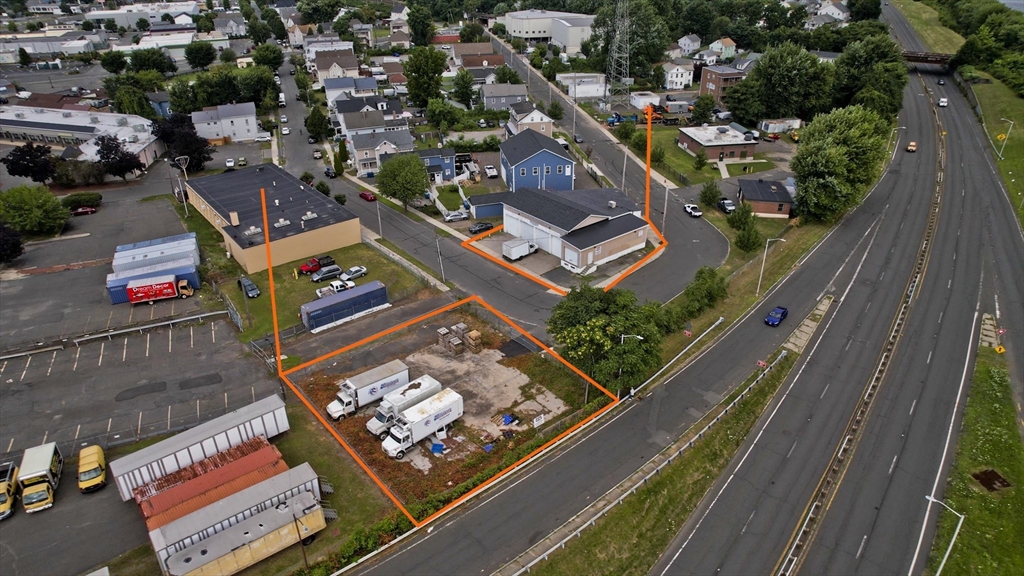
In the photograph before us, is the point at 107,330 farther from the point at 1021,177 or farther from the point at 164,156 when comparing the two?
the point at 1021,177

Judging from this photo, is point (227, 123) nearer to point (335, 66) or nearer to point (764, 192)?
point (335, 66)

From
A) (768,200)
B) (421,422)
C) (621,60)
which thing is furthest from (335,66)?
(421,422)

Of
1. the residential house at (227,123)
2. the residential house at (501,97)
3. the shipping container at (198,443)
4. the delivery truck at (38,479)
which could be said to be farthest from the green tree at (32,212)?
the residential house at (501,97)

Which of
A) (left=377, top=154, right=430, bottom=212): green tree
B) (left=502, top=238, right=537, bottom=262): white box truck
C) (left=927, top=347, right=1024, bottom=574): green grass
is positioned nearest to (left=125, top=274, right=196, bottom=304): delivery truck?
(left=377, top=154, right=430, bottom=212): green tree

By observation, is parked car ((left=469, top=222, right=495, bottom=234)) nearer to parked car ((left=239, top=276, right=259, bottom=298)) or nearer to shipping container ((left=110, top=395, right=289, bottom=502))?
parked car ((left=239, top=276, right=259, bottom=298))

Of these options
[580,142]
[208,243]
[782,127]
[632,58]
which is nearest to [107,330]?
[208,243]
